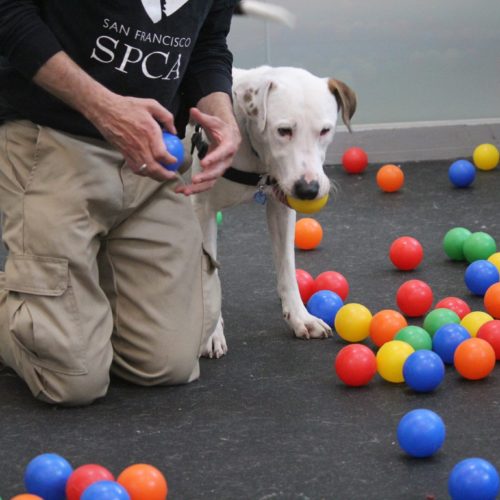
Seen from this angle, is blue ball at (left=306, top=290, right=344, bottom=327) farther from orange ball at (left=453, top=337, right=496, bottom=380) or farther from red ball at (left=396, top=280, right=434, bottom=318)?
orange ball at (left=453, top=337, right=496, bottom=380)

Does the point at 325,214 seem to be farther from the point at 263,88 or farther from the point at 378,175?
the point at 263,88

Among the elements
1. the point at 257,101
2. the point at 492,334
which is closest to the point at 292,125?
the point at 257,101

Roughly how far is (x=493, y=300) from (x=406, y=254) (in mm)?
610

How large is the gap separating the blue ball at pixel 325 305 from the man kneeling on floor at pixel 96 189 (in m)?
0.52

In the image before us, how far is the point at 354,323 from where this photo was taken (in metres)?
3.18

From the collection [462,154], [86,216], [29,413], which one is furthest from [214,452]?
[462,154]

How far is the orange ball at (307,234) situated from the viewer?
422cm

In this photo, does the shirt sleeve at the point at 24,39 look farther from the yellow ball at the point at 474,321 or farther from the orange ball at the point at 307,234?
the orange ball at the point at 307,234

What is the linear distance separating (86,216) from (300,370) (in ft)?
2.42

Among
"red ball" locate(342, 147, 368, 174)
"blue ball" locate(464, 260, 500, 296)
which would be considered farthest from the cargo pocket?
"red ball" locate(342, 147, 368, 174)

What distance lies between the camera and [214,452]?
2.48 metres

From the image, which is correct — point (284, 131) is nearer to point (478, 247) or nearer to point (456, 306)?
point (456, 306)

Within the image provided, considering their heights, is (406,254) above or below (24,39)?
below

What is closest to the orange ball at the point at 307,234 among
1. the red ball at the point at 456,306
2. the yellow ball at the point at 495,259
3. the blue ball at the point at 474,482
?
the yellow ball at the point at 495,259
